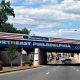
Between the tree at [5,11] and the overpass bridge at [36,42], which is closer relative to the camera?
the overpass bridge at [36,42]

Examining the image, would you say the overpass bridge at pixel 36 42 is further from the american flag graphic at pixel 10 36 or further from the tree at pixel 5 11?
the tree at pixel 5 11

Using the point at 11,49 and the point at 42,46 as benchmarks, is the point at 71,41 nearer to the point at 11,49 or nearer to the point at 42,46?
the point at 42,46

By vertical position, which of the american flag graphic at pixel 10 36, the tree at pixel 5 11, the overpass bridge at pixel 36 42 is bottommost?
the overpass bridge at pixel 36 42

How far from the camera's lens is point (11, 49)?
39.7 m

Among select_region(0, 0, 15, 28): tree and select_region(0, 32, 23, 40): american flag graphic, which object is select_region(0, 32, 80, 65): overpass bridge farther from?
select_region(0, 0, 15, 28): tree

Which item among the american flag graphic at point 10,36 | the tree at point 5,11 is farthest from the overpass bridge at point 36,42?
the tree at point 5,11

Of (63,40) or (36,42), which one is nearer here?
(36,42)

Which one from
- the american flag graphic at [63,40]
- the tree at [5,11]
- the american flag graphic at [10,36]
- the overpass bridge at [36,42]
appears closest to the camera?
the american flag graphic at [10,36]

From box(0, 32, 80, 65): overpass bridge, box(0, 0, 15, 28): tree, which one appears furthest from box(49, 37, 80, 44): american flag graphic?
box(0, 0, 15, 28): tree

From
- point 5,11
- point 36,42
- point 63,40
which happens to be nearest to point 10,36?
point 36,42

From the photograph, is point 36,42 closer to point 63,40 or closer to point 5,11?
point 63,40

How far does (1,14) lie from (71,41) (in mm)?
37380

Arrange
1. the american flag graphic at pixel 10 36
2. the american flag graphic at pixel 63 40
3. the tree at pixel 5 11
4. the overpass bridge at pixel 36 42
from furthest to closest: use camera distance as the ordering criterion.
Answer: the tree at pixel 5 11
the american flag graphic at pixel 63 40
the overpass bridge at pixel 36 42
the american flag graphic at pixel 10 36

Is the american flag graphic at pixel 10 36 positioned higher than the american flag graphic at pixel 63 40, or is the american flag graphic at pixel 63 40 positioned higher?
the american flag graphic at pixel 10 36
